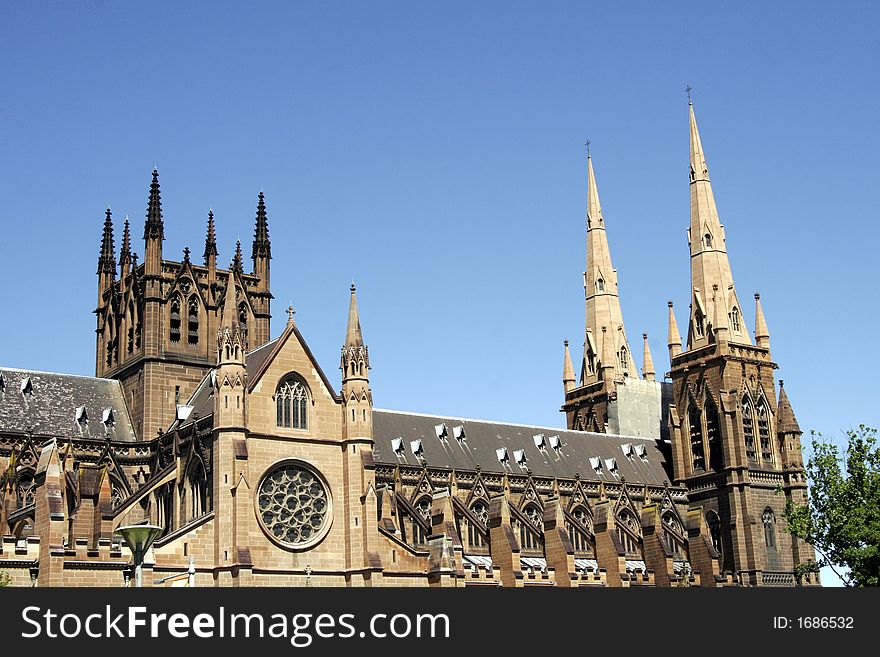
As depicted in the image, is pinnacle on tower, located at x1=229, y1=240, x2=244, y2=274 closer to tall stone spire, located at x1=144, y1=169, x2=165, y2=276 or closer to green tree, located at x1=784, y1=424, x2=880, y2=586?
tall stone spire, located at x1=144, y1=169, x2=165, y2=276

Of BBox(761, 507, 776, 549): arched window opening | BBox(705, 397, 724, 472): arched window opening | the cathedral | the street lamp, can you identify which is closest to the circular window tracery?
the cathedral

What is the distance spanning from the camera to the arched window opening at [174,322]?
80812 millimetres

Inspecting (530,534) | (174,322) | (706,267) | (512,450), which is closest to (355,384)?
(174,322)

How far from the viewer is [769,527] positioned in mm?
94938

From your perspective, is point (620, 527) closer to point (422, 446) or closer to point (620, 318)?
point (422, 446)

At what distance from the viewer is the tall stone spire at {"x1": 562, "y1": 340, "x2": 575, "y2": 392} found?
113125 mm

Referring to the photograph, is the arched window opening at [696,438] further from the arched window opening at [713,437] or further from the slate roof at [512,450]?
the slate roof at [512,450]

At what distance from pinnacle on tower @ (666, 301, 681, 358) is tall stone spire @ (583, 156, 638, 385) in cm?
588

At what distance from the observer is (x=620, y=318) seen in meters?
113

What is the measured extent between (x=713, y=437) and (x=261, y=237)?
3852 centimetres

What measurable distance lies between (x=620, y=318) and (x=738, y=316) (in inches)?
545

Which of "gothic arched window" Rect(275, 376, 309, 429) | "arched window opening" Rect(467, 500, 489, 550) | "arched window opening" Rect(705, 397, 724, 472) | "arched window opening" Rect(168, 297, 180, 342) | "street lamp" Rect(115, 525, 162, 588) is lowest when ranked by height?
"street lamp" Rect(115, 525, 162, 588)
